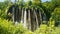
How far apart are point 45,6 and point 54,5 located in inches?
55.9

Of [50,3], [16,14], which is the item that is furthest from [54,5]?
[16,14]

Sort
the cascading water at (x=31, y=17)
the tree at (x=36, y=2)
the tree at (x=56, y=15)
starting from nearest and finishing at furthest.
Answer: the tree at (x=56, y=15) → the cascading water at (x=31, y=17) → the tree at (x=36, y=2)

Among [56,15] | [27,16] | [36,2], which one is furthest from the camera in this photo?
[36,2]

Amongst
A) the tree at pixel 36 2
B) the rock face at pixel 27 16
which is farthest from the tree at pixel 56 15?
the tree at pixel 36 2

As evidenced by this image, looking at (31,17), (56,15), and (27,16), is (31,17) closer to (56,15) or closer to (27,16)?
(27,16)

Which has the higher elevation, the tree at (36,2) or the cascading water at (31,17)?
the tree at (36,2)

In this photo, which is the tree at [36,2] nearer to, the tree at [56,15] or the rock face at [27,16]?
the rock face at [27,16]

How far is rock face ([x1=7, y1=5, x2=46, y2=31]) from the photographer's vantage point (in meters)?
26.9

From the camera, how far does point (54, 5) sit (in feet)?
97.1

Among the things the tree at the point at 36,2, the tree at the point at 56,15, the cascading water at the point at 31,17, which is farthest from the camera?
the tree at the point at 36,2

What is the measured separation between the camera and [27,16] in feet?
90.0

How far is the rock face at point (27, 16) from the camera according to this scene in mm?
26891

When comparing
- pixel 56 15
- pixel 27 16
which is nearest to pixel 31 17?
pixel 27 16

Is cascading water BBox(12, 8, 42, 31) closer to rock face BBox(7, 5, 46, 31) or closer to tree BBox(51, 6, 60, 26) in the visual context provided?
rock face BBox(7, 5, 46, 31)
